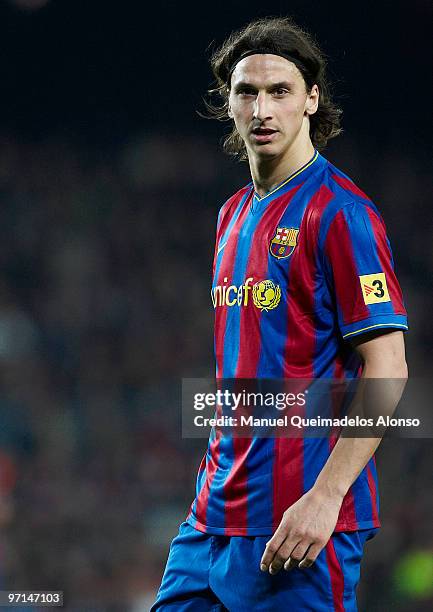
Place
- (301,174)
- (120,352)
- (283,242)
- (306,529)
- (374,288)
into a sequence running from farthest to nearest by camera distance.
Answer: (120,352) → (301,174) → (283,242) → (374,288) → (306,529)

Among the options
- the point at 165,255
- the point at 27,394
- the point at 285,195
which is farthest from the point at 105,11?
the point at 285,195

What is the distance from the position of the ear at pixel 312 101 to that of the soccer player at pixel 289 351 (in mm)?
26

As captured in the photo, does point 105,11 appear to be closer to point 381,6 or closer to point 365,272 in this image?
point 381,6

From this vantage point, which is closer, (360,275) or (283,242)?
(360,275)

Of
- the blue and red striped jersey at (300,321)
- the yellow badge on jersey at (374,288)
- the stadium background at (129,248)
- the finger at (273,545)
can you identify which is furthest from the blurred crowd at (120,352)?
the yellow badge on jersey at (374,288)

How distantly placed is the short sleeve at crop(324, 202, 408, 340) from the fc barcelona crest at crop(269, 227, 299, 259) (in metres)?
0.07

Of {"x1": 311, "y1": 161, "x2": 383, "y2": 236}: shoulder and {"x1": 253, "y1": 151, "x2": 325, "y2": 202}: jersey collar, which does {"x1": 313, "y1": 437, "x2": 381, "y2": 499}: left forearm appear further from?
{"x1": 253, "y1": 151, "x2": 325, "y2": 202}: jersey collar

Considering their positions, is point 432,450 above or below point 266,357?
below

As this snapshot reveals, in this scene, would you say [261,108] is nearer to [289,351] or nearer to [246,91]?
[246,91]

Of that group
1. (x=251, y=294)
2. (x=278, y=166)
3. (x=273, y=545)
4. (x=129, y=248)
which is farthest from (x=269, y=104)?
(x=129, y=248)

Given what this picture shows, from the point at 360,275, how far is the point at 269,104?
0.42 meters

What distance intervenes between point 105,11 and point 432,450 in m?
2.95

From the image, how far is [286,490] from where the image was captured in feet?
5.63

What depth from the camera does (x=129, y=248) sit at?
5.08 metres
